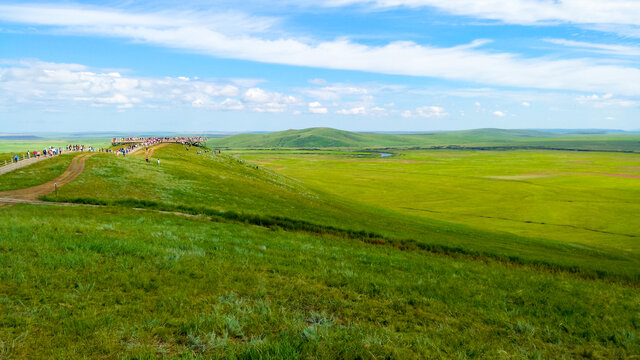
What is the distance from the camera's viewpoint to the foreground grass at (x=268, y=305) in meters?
8.68

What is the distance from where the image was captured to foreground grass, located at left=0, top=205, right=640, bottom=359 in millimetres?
8680

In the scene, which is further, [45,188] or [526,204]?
[526,204]

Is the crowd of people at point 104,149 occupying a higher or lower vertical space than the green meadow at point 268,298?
higher

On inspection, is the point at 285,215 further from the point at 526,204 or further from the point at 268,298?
the point at 526,204

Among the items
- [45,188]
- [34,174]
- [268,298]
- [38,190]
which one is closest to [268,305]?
[268,298]

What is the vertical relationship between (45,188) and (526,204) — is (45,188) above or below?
above

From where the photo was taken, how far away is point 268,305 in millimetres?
11055

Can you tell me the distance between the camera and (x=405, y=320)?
1112 centimetres

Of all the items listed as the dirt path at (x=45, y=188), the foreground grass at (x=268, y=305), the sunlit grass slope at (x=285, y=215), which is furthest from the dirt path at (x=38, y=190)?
the foreground grass at (x=268, y=305)

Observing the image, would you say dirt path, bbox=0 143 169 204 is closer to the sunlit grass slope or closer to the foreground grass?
the sunlit grass slope

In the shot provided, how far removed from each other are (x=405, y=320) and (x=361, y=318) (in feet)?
4.70

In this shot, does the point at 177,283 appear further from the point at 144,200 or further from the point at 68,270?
the point at 144,200

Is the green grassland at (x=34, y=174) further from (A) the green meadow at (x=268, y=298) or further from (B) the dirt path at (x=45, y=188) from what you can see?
(A) the green meadow at (x=268, y=298)

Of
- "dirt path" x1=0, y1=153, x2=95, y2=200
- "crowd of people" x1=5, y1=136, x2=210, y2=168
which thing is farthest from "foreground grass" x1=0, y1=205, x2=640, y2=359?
"crowd of people" x1=5, y1=136, x2=210, y2=168
